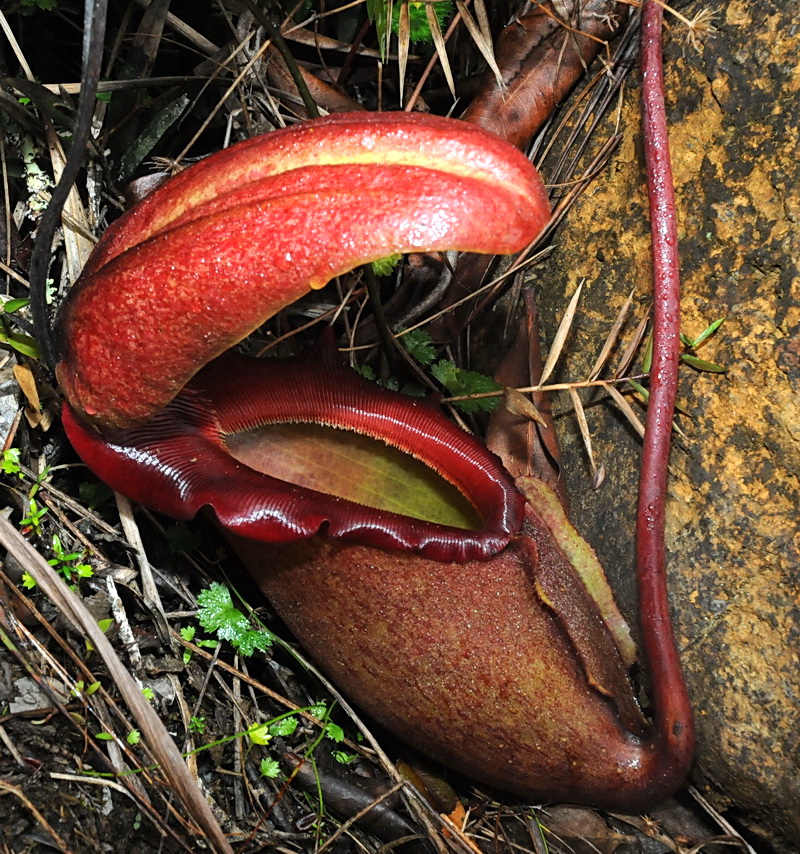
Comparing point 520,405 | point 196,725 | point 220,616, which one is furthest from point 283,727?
point 520,405

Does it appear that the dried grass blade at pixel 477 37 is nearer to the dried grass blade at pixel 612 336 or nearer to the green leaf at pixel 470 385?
the dried grass blade at pixel 612 336

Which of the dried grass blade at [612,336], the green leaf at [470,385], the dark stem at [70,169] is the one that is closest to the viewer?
the dark stem at [70,169]

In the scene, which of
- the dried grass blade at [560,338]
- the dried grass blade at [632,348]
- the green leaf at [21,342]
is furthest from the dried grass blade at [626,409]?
the green leaf at [21,342]

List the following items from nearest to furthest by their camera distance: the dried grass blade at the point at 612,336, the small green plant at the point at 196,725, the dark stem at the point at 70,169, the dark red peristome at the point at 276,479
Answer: the dark stem at the point at 70,169
the dark red peristome at the point at 276,479
the small green plant at the point at 196,725
the dried grass blade at the point at 612,336

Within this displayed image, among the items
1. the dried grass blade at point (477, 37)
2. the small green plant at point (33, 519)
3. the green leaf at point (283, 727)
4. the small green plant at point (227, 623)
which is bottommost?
the green leaf at point (283, 727)

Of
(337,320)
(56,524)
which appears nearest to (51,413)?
(56,524)

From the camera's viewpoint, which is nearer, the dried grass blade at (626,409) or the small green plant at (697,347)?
the small green plant at (697,347)

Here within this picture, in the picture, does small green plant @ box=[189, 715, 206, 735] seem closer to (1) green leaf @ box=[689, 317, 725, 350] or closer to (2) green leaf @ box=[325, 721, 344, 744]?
(2) green leaf @ box=[325, 721, 344, 744]
